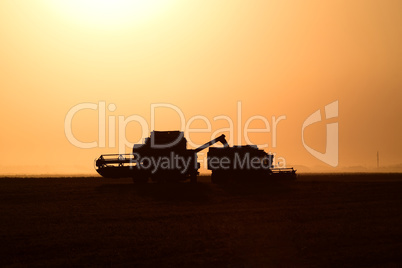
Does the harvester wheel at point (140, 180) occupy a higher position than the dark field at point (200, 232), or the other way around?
the harvester wheel at point (140, 180)

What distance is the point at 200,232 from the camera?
16.5 metres

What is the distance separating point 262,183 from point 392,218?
24007 millimetres

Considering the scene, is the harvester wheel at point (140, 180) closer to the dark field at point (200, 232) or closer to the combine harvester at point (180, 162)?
the combine harvester at point (180, 162)

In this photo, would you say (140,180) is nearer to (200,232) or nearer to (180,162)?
(180,162)

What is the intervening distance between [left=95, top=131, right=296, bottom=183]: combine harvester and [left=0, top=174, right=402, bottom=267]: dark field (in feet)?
39.0

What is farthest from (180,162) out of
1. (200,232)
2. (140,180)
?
(200,232)

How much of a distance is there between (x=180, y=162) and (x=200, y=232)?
2436cm

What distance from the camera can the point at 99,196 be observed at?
101 feet

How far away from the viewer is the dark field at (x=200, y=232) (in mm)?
12352

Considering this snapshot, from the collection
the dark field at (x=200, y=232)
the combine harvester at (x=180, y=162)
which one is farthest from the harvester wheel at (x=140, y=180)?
the dark field at (x=200, y=232)

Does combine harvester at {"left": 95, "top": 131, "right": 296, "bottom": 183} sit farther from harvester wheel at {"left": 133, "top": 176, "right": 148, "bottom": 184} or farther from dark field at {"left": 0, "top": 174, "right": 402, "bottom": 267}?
dark field at {"left": 0, "top": 174, "right": 402, "bottom": 267}

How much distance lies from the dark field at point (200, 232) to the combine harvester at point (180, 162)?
39.0 feet

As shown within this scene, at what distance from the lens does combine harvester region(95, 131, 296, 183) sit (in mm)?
40906

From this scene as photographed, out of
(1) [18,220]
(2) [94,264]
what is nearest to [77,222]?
(1) [18,220]
